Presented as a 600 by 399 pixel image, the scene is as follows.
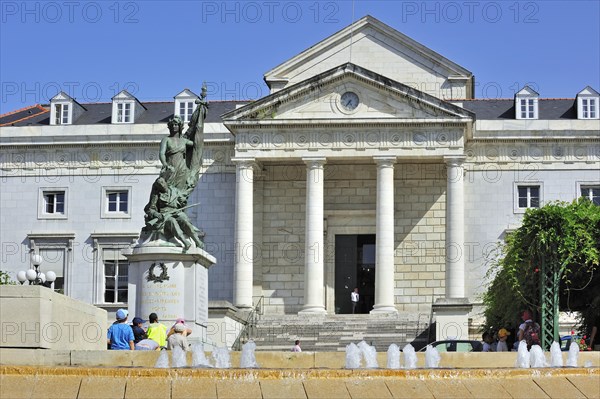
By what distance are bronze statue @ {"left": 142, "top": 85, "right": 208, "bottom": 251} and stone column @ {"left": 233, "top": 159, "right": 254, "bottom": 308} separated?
2608cm

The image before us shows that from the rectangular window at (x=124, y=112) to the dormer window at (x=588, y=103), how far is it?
69.9ft

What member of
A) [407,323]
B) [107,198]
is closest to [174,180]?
[407,323]

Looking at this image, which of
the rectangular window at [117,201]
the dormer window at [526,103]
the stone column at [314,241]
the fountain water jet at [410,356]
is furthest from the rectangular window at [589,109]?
the fountain water jet at [410,356]

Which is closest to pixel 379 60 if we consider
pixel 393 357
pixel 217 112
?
pixel 217 112

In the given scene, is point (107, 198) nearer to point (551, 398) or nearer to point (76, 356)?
point (76, 356)

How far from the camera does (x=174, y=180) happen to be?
26906 mm

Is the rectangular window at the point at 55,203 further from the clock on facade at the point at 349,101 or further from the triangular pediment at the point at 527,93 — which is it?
the triangular pediment at the point at 527,93

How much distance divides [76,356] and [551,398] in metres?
7.01

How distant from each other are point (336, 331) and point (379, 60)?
16845 mm

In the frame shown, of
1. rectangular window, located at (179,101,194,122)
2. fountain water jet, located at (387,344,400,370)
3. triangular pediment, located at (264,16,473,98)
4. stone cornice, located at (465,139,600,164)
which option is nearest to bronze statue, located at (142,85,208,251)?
fountain water jet, located at (387,344,400,370)

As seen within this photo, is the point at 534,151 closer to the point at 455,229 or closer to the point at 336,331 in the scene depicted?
the point at 455,229

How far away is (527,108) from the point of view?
58.4 m

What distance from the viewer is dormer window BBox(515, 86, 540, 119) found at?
5812 cm

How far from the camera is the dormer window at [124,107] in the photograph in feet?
198
